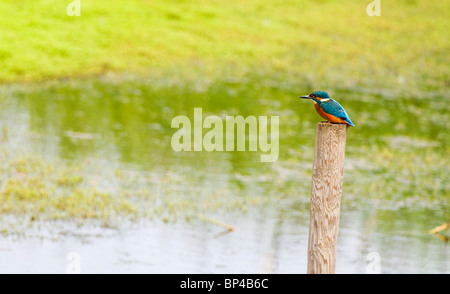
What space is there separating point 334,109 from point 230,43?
3026cm

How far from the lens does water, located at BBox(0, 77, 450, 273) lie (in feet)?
46.6

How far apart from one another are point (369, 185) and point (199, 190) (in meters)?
4.23

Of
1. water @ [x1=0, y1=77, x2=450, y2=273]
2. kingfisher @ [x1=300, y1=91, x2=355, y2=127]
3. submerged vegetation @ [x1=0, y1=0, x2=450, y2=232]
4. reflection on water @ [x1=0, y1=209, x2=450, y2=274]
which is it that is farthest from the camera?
submerged vegetation @ [x1=0, y1=0, x2=450, y2=232]

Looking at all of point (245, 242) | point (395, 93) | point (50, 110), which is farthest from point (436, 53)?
point (245, 242)

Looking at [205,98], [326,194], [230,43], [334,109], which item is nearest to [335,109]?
[334,109]

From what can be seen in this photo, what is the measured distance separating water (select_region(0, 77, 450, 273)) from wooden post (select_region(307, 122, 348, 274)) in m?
4.79

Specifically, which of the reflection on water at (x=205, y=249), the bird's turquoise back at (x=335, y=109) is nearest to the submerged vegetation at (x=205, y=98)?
the reflection on water at (x=205, y=249)

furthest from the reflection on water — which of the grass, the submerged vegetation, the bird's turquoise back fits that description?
the grass

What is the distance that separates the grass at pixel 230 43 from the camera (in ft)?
109

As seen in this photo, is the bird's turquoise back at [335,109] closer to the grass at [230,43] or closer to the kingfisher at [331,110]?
the kingfisher at [331,110]

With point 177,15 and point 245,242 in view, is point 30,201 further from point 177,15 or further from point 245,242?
point 177,15

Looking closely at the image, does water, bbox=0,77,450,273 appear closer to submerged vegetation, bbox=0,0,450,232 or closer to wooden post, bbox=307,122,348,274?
submerged vegetation, bbox=0,0,450,232

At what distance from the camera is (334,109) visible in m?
9.23

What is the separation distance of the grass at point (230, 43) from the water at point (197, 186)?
4.21 meters
